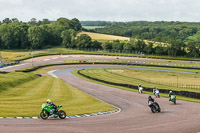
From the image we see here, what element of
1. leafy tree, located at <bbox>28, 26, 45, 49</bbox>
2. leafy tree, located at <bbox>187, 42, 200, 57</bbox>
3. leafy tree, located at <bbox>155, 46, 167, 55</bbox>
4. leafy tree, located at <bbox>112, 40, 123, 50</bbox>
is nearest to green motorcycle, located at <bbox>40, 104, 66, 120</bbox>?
leafy tree, located at <bbox>187, 42, 200, 57</bbox>

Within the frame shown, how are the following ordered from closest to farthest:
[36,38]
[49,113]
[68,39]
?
[49,113] < [36,38] < [68,39]

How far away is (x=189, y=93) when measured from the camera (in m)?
43.5

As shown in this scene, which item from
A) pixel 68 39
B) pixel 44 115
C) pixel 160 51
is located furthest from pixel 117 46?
pixel 44 115

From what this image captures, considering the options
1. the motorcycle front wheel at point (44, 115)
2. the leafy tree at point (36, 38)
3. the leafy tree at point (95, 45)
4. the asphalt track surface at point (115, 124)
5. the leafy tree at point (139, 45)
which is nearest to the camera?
the asphalt track surface at point (115, 124)

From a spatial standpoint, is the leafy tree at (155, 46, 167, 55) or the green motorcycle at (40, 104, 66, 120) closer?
the green motorcycle at (40, 104, 66, 120)

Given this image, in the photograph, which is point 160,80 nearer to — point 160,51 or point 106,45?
point 160,51

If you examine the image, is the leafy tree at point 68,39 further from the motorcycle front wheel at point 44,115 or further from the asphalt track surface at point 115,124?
the motorcycle front wheel at point 44,115

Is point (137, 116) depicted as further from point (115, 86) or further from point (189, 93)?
point (115, 86)

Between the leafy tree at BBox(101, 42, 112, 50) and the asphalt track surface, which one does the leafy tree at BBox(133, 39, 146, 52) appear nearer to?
the leafy tree at BBox(101, 42, 112, 50)

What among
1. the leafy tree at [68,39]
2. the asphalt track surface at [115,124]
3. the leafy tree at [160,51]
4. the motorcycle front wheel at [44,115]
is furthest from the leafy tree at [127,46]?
the motorcycle front wheel at [44,115]

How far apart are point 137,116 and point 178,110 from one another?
6409 millimetres

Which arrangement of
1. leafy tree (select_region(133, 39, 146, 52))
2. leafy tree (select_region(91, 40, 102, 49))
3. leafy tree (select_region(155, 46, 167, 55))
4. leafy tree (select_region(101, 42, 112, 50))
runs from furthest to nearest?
leafy tree (select_region(91, 40, 102, 49))
leafy tree (select_region(101, 42, 112, 50))
leafy tree (select_region(133, 39, 146, 52))
leafy tree (select_region(155, 46, 167, 55))

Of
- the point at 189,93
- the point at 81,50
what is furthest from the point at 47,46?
the point at 189,93

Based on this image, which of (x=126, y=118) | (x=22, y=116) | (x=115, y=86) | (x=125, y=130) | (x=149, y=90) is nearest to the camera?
(x=125, y=130)
